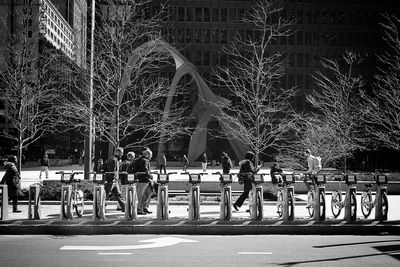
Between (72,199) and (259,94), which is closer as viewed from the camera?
(72,199)

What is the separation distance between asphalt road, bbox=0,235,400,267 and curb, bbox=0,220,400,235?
0.44 meters

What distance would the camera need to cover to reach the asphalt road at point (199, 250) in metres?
8.38

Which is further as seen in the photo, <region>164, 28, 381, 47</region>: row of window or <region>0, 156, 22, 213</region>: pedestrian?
<region>164, 28, 381, 47</region>: row of window

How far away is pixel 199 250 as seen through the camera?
959 cm

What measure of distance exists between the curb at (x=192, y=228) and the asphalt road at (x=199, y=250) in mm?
436

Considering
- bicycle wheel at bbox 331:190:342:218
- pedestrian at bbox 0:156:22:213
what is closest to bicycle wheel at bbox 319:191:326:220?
bicycle wheel at bbox 331:190:342:218

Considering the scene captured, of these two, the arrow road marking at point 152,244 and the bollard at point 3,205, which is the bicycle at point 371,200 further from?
the bollard at point 3,205

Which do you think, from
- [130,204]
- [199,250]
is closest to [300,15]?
[130,204]

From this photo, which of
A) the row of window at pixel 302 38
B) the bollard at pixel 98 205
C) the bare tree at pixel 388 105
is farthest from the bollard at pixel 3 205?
the row of window at pixel 302 38

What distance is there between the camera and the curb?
11859 mm

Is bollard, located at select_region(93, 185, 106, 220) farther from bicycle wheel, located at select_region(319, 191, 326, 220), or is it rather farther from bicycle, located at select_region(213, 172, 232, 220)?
bicycle wheel, located at select_region(319, 191, 326, 220)

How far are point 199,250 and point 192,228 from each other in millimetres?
2334

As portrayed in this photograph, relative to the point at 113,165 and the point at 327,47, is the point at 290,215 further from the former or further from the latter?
the point at 327,47

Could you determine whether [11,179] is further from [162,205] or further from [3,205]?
[162,205]
